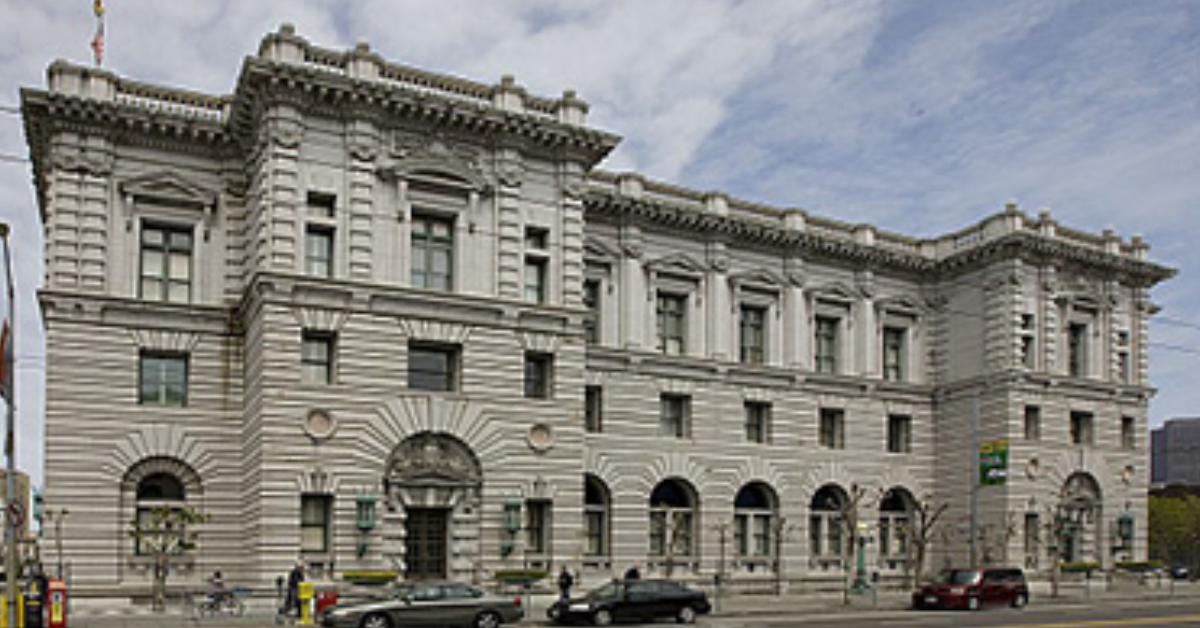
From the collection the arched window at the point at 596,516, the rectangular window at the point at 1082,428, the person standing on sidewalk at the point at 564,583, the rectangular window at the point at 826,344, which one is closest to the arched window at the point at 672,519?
the arched window at the point at 596,516

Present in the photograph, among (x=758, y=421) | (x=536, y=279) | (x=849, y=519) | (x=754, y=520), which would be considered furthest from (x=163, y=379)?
(x=849, y=519)

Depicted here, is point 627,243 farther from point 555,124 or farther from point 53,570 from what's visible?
point 53,570

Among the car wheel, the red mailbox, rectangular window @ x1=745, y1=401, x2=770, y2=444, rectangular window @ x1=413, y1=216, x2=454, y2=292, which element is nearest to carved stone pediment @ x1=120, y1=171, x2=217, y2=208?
rectangular window @ x1=413, y1=216, x2=454, y2=292

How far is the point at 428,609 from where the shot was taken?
3475cm

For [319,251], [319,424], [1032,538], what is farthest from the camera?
[1032,538]

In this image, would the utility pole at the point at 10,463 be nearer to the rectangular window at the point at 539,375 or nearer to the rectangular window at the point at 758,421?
the rectangular window at the point at 539,375

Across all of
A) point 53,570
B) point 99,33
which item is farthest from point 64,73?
point 53,570

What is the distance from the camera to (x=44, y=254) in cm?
4256

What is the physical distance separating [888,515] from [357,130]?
3137cm

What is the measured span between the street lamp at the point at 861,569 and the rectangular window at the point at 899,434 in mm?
5564

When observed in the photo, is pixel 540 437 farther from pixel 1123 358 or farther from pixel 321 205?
pixel 1123 358

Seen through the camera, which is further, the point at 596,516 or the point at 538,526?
the point at 596,516

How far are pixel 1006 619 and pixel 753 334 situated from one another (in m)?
19.9

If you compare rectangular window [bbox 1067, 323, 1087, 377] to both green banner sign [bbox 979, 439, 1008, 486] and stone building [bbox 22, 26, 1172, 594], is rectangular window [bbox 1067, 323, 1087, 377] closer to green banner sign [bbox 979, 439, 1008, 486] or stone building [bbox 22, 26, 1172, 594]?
green banner sign [bbox 979, 439, 1008, 486]
